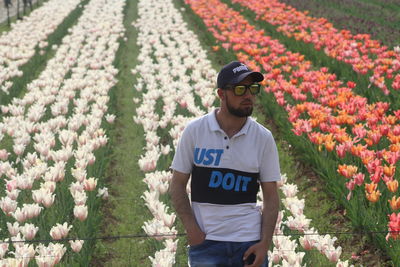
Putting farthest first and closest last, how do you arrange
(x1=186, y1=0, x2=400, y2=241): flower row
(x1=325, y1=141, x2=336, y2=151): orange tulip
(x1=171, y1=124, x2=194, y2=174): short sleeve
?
(x1=325, y1=141, x2=336, y2=151): orange tulip < (x1=186, y1=0, x2=400, y2=241): flower row < (x1=171, y1=124, x2=194, y2=174): short sleeve

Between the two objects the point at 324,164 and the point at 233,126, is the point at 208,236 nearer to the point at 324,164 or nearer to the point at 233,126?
the point at 233,126

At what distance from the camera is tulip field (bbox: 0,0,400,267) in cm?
395

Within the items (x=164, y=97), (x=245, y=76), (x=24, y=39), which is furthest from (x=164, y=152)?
(x=24, y=39)

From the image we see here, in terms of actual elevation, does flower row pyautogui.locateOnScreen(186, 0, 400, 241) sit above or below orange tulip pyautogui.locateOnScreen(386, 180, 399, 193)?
below

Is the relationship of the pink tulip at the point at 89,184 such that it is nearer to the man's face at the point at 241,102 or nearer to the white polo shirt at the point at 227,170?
the white polo shirt at the point at 227,170

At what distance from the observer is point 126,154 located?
22.5ft

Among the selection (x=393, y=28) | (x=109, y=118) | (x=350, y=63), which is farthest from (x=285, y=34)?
(x=109, y=118)

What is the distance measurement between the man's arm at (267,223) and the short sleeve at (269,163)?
42 millimetres

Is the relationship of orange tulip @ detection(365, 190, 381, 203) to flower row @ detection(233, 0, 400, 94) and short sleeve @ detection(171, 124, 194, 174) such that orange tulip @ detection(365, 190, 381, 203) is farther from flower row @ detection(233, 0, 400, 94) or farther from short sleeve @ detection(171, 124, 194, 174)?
flower row @ detection(233, 0, 400, 94)

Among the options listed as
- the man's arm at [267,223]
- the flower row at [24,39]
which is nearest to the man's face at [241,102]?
the man's arm at [267,223]

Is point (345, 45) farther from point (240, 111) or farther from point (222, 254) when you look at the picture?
point (222, 254)

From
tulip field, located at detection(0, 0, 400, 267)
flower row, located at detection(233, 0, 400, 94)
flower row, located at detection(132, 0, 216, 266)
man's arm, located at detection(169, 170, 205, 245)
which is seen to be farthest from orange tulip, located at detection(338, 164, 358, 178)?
flower row, located at detection(233, 0, 400, 94)

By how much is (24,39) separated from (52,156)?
9657 millimetres

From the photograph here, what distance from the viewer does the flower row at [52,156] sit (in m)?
4.03
